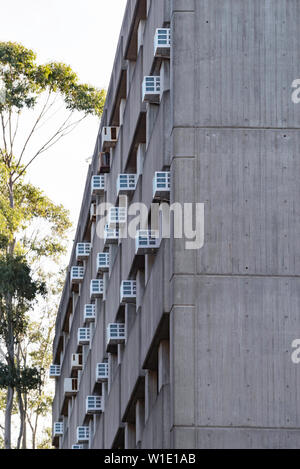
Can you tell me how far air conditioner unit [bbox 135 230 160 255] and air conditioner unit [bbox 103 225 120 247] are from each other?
18.1 feet

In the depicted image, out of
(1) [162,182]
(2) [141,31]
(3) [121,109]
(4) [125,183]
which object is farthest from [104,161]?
(1) [162,182]

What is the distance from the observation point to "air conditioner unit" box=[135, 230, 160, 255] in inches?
899

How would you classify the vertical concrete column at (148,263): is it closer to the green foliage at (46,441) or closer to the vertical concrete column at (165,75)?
the vertical concrete column at (165,75)

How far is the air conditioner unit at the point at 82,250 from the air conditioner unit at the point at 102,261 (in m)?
5.58

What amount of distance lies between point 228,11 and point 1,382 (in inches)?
1216

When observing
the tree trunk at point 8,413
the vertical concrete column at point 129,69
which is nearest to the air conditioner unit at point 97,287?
the vertical concrete column at point 129,69

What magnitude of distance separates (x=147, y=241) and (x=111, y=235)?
234 inches

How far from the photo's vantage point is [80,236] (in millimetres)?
38594

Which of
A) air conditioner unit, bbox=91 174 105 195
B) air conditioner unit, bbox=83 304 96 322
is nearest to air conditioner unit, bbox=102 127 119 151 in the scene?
air conditioner unit, bbox=91 174 105 195

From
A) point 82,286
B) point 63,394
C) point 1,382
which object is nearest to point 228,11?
point 82,286

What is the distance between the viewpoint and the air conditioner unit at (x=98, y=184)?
1275 inches

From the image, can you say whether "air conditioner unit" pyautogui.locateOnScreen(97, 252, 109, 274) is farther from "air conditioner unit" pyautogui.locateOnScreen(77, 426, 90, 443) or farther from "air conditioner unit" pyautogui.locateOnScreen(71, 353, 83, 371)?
"air conditioner unit" pyautogui.locateOnScreen(71, 353, 83, 371)

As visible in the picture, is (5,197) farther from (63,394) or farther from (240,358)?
(240,358)
